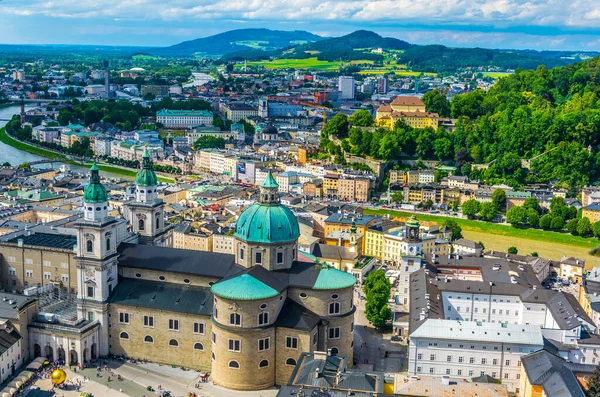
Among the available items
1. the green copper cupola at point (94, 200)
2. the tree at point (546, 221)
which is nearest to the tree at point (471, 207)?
the tree at point (546, 221)

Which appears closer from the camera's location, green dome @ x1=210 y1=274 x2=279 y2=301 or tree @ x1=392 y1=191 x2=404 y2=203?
green dome @ x1=210 y1=274 x2=279 y2=301

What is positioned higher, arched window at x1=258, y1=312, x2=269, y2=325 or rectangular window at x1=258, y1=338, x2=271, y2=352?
arched window at x1=258, y1=312, x2=269, y2=325

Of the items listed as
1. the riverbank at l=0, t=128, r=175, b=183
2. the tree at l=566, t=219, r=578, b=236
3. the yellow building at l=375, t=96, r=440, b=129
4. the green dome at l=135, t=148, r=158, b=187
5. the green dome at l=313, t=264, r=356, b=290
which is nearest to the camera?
the green dome at l=313, t=264, r=356, b=290

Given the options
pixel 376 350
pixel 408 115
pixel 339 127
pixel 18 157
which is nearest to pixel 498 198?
pixel 408 115

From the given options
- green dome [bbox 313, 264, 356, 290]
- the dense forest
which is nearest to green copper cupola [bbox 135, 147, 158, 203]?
green dome [bbox 313, 264, 356, 290]

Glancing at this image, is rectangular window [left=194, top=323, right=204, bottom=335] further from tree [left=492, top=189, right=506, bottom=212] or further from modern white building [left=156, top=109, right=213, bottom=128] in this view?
modern white building [left=156, top=109, right=213, bottom=128]

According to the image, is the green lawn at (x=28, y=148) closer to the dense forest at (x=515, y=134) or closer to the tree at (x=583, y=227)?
the dense forest at (x=515, y=134)
